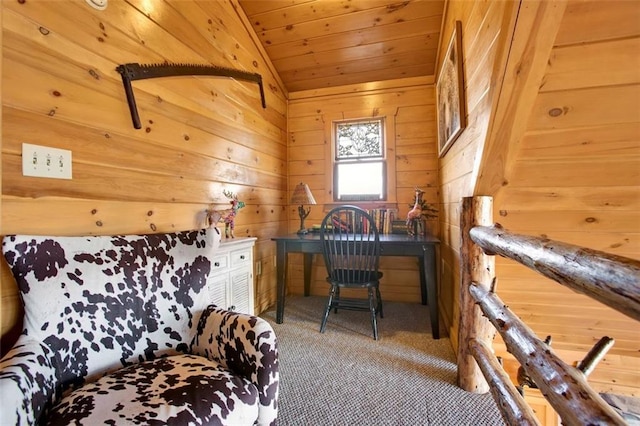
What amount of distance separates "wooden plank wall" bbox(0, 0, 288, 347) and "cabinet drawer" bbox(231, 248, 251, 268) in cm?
31

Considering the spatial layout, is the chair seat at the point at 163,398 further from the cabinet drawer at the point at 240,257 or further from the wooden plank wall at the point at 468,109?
the wooden plank wall at the point at 468,109

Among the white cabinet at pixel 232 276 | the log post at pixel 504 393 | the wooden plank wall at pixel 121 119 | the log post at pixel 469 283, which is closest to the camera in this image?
the log post at pixel 504 393

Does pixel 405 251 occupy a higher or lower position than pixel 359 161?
lower

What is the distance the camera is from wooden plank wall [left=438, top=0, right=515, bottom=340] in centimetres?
122

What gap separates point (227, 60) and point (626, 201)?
8.73ft

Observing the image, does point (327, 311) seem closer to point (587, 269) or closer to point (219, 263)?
point (219, 263)

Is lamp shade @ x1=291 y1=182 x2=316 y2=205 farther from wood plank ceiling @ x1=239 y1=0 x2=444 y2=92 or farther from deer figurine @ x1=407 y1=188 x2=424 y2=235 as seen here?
wood plank ceiling @ x1=239 y1=0 x2=444 y2=92

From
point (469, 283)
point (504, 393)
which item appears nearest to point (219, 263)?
point (469, 283)

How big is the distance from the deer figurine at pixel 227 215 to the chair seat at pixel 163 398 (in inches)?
42.0

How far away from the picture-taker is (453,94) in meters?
1.90

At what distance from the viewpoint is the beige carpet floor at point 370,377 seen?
4.26 feet

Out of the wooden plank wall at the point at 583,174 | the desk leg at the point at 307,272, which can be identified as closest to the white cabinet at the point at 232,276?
the desk leg at the point at 307,272

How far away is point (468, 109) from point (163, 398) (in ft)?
6.36

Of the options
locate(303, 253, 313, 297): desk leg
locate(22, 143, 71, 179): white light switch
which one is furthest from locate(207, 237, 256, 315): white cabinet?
locate(303, 253, 313, 297): desk leg
